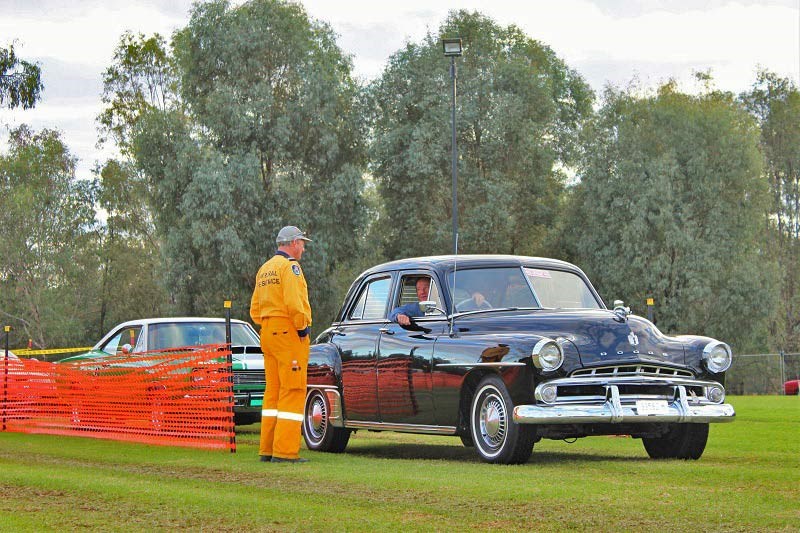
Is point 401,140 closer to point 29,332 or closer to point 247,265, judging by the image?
point 247,265

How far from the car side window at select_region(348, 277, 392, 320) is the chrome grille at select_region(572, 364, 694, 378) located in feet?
9.59

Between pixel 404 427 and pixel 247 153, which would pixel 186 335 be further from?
pixel 247 153

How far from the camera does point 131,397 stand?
18141 mm

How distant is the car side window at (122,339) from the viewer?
21.2 m

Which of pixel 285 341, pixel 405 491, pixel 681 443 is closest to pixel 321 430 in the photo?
pixel 285 341

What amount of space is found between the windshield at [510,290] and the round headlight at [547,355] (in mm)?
1446

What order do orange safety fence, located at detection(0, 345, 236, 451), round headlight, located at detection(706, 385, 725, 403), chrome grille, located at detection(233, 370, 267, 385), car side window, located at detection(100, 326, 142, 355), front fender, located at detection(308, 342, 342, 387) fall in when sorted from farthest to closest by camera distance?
car side window, located at detection(100, 326, 142, 355)
chrome grille, located at detection(233, 370, 267, 385)
orange safety fence, located at detection(0, 345, 236, 451)
front fender, located at detection(308, 342, 342, 387)
round headlight, located at detection(706, 385, 725, 403)

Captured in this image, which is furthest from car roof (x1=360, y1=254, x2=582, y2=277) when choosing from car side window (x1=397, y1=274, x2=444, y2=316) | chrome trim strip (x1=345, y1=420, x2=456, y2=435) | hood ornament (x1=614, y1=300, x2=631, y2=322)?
chrome trim strip (x1=345, y1=420, x2=456, y2=435)

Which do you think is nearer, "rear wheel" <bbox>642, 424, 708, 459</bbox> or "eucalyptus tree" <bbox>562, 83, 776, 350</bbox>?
"rear wheel" <bbox>642, 424, 708, 459</bbox>

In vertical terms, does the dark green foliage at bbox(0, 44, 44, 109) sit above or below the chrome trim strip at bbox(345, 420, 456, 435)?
above

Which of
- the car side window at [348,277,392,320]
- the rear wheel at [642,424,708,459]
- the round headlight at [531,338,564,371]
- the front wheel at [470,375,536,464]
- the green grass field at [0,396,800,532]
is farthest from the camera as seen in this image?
the car side window at [348,277,392,320]

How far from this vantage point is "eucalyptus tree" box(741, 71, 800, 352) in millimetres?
73500

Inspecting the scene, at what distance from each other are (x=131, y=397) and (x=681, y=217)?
138 ft

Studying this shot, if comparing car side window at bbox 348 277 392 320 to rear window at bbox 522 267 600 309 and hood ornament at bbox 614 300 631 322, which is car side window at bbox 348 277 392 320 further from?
hood ornament at bbox 614 300 631 322
